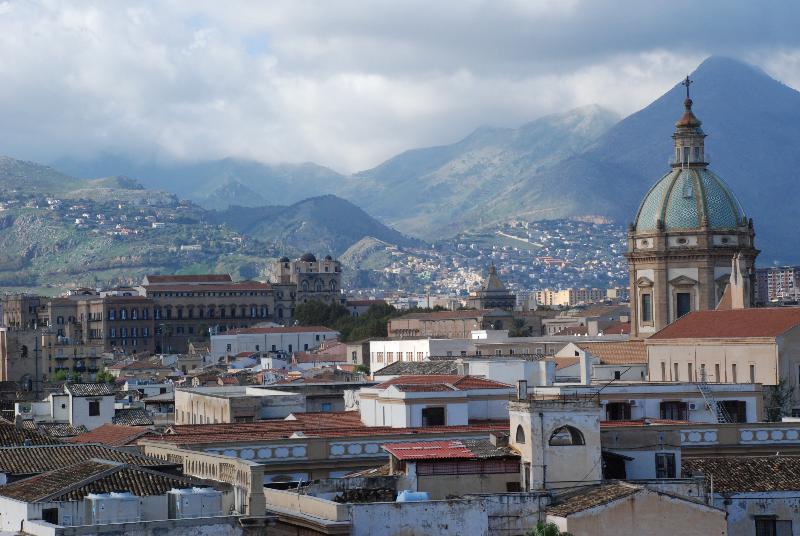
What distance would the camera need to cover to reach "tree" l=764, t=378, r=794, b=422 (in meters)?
58.3

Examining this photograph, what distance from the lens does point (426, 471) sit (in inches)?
1377

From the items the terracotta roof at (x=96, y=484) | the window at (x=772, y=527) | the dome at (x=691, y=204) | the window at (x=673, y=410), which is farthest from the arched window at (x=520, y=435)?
the dome at (x=691, y=204)

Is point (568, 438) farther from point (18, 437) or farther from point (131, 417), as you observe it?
point (131, 417)

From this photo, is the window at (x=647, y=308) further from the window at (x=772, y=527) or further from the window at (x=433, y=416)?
the window at (x=772, y=527)

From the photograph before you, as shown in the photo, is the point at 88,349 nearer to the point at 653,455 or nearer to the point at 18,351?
the point at 18,351

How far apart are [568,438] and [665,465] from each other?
2.70 m

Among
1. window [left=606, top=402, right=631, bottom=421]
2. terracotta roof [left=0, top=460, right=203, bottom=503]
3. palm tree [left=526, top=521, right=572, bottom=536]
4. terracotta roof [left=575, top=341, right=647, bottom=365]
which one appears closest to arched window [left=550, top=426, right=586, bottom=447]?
palm tree [left=526, top=521, right=572, bottom=536]

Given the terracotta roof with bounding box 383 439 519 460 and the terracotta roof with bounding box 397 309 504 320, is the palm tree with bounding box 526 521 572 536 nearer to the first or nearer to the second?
the terracotta roof with bounding box 383 439 519 460

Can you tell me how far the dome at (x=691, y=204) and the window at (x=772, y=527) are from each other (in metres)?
57.3

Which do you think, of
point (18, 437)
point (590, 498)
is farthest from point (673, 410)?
point (590, 498)

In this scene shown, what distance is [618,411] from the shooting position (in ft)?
167

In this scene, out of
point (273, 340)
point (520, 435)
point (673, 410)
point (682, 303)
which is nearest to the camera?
point (520, 435)

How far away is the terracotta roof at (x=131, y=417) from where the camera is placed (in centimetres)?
6754

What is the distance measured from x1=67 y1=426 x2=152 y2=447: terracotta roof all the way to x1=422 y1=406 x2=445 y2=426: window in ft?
22.9
